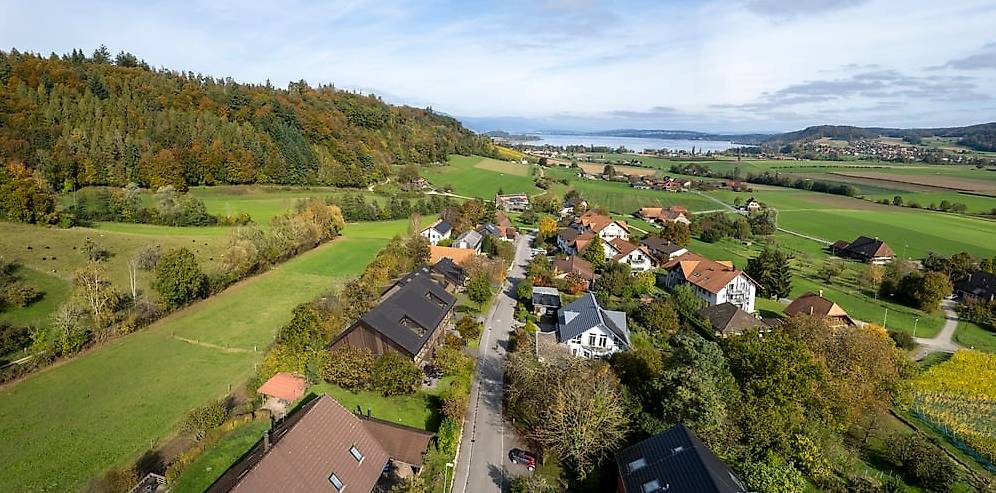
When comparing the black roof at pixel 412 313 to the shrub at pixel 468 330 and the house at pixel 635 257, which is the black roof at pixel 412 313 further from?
the house at pixel 635 257

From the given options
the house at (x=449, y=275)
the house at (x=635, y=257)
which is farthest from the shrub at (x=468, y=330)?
the house at (x=635, y=257)

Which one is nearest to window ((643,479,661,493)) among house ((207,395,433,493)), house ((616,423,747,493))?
house ((616,423,747,493))

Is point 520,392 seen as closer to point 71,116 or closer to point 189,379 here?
point 189,379

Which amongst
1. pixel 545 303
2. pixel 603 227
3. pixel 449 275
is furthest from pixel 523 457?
pixel 603 227

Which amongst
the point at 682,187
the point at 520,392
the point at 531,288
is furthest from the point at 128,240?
the point at 682,187

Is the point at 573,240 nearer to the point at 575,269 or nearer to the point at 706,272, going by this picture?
the point at 575,269

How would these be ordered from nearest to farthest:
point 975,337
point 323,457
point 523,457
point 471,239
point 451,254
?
point 323,457 → point 523,457 → point 975,337 → point 451,254 → point 471,239
